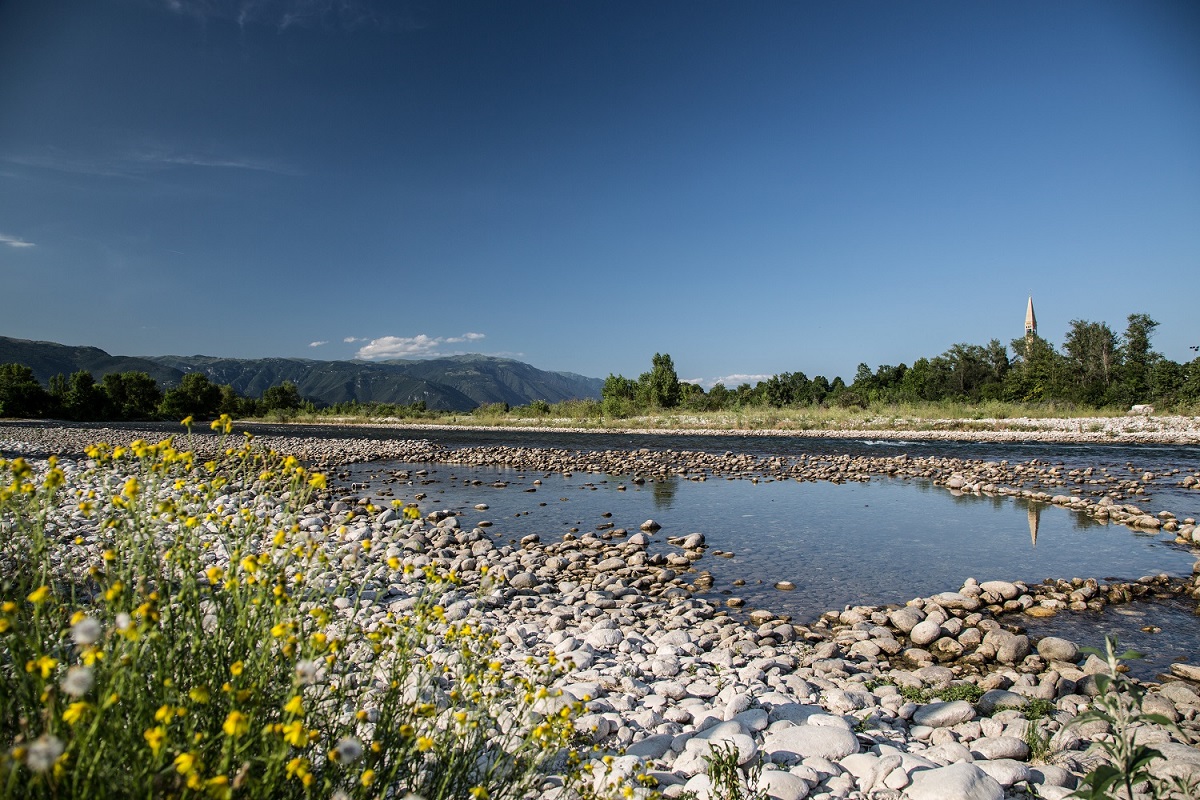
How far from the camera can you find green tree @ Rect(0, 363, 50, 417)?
65.4m

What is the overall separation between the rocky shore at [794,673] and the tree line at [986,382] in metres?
40.7

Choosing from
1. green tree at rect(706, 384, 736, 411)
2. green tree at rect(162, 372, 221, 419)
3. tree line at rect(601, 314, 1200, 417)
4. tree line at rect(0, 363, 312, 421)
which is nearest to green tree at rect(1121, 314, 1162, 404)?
tree line at rect(601, 314, 1200, 417)

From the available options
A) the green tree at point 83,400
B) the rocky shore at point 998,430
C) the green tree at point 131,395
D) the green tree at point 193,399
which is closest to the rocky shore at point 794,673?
the rocky shore at point 998,430

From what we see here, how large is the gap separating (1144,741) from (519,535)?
8.59 m

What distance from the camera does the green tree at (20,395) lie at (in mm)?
65438

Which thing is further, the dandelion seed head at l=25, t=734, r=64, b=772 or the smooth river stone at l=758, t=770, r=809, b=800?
the smooth river stone at l=758, t=770, r=809, b=800

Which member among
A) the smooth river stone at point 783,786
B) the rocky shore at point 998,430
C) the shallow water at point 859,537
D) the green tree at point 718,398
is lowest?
the shallow water at point 859,537

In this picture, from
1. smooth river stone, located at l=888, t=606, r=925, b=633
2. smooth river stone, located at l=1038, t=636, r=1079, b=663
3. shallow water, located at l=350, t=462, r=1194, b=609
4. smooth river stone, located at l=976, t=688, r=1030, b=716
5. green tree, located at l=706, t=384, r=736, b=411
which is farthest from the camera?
green tree, located at l=706, t=384, r=736, b=411

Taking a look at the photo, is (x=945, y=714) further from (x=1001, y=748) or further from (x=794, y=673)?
(x=794, y=673)

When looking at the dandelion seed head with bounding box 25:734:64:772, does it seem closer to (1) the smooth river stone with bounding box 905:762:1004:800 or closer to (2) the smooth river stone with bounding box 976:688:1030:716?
(1) the smooth river stone with bounding box 905:762:1004:800

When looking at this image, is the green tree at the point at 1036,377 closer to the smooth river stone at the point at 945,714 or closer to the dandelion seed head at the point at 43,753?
the smooth river stone at the point at 945,714

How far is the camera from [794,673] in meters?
5.17

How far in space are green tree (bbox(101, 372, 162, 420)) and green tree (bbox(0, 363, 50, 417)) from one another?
6.02m

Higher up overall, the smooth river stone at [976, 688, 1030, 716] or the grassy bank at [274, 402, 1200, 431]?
the grassy bank at [274, 402, 1200, 431]
